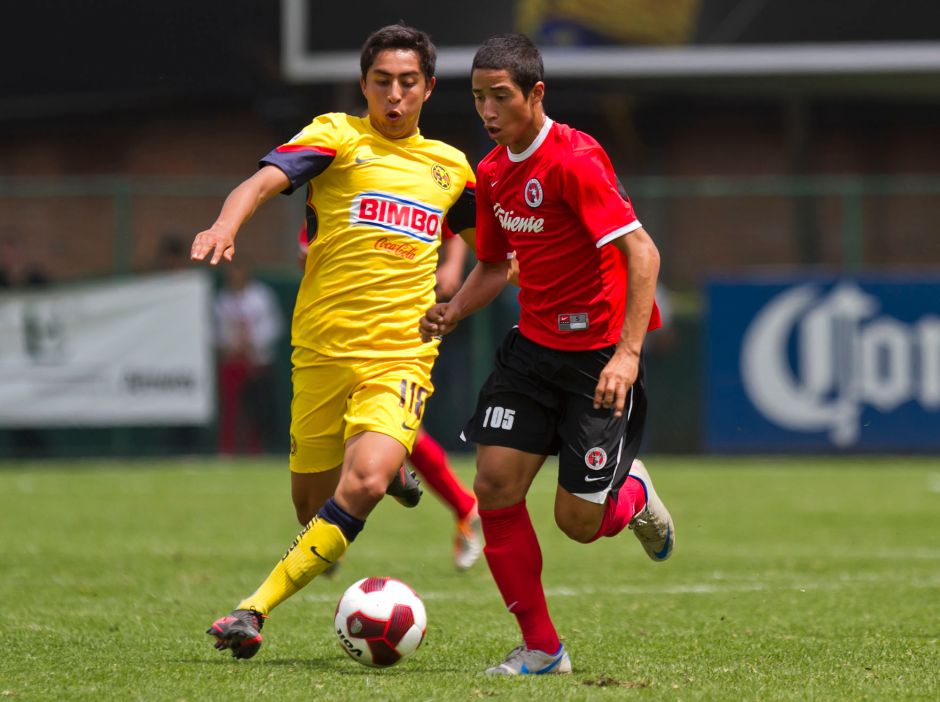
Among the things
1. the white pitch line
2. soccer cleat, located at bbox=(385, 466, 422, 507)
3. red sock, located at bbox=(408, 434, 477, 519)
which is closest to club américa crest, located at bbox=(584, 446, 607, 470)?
soccer cleat, located at bbox=(385, 466, 422, 507)

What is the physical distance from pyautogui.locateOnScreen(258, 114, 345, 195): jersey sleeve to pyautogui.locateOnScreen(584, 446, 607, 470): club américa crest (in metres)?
1.47

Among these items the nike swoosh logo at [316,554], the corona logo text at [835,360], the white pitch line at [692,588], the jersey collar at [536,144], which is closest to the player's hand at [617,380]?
the jersey collar at [536,144]

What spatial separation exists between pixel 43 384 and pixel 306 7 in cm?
506

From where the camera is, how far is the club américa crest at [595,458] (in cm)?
566

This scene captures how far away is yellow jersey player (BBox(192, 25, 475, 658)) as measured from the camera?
20.3 feet

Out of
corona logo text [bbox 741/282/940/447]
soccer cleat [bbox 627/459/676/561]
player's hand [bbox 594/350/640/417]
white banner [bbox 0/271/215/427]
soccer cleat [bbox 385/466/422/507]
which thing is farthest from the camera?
corona logo text [bbox 741/282/940/447]

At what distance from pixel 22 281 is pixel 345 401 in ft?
32.2

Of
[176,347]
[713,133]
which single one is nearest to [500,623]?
A: [176,347]

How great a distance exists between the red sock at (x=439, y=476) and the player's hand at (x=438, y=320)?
258 centimetres

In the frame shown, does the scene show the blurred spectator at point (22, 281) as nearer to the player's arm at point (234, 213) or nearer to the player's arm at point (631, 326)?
the player's arm at point (234, 213)

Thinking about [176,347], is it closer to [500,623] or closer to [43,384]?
[43,384]

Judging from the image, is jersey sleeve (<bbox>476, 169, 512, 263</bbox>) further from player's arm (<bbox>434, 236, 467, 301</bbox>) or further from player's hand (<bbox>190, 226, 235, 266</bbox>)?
player's arm (<bbox>434, 236, 467, 301</bbox>)

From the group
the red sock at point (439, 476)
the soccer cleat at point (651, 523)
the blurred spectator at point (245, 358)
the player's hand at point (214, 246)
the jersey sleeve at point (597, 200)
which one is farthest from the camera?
the blurred spectator at point (245, 358)

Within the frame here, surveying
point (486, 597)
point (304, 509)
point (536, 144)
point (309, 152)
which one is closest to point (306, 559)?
point (304, 509)
